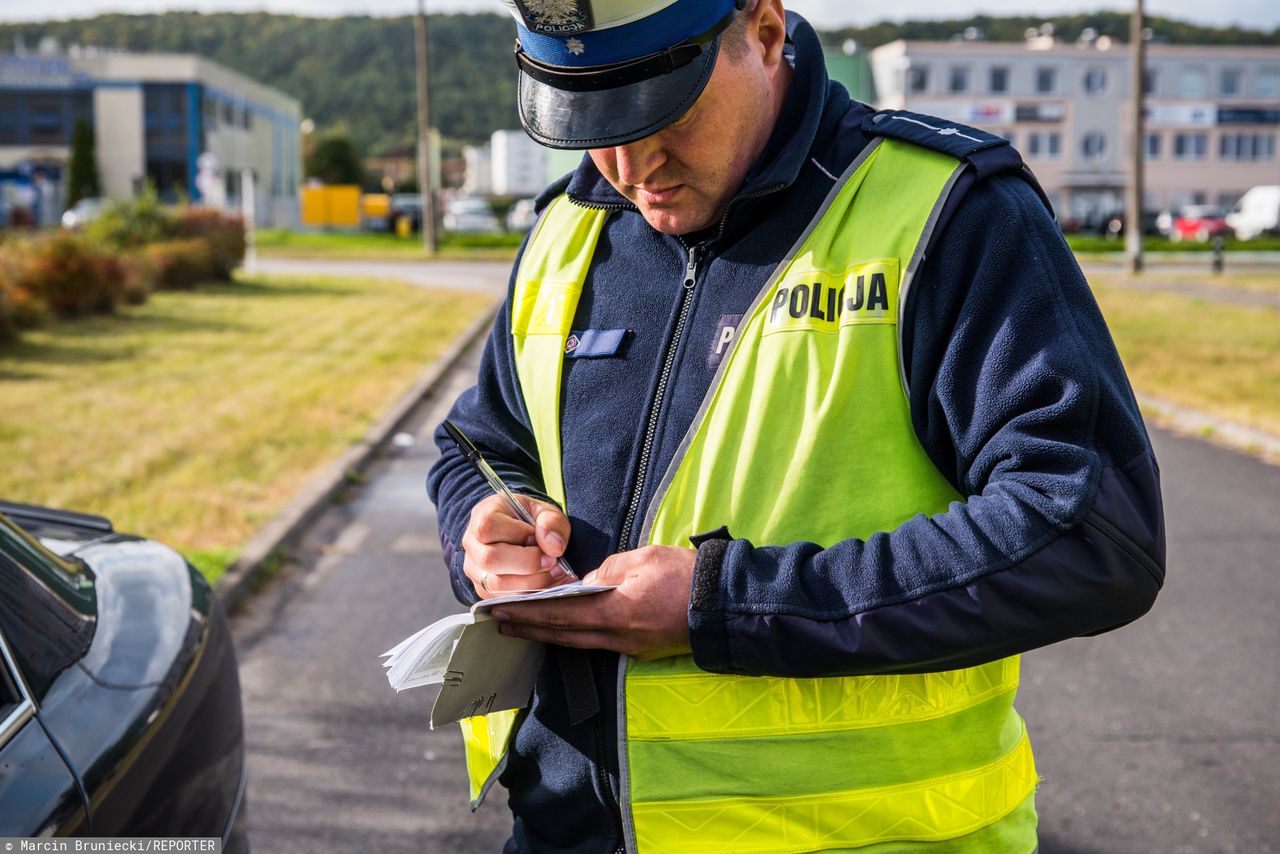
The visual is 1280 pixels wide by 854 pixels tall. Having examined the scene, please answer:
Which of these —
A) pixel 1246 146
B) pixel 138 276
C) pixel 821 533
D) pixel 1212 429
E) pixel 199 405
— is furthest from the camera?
pixel 1246 146

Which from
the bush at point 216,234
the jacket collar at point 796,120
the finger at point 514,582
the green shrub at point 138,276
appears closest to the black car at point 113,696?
the finger at point 514,582

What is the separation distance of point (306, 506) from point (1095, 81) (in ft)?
255

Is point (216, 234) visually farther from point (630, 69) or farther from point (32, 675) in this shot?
point (630, 69)

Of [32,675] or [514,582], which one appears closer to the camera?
[514,582]

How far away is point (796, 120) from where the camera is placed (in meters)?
1.88

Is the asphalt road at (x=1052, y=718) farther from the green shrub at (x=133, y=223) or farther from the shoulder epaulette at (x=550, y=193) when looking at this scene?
the green shrub at (x=133, y=223)

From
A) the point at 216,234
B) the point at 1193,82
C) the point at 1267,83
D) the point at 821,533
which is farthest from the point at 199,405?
the point at 1267,83

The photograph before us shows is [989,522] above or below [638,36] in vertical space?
below

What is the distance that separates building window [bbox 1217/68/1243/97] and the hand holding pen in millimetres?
87667

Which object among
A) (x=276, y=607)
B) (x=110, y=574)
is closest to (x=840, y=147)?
(x=110, y=574)

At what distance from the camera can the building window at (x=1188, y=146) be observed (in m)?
78.3

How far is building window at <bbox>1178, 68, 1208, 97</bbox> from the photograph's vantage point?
79.9 m

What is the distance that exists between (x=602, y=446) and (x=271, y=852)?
8.81 ft

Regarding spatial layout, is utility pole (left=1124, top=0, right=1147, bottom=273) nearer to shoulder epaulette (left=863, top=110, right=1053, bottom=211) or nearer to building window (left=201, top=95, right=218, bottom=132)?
shoulder epaulette (left=863, top=110, right=1053, bottom=211)
